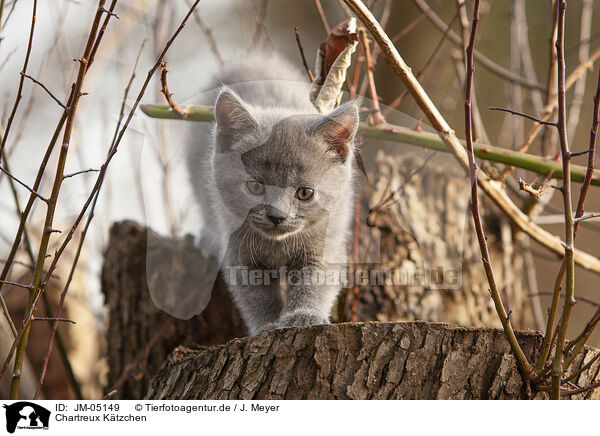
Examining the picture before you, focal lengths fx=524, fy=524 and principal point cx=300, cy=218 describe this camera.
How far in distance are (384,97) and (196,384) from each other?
25.8 inches

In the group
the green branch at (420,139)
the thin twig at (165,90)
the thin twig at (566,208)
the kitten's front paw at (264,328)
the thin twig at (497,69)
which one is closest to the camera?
the thin twig at (566,208)

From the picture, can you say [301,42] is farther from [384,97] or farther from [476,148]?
[476,148]

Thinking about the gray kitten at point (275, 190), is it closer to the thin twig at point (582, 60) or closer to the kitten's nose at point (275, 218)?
the kitten's nose at point (275, 218)

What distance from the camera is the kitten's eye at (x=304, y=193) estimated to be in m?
0.98

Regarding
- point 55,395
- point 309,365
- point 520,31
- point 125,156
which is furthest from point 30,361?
point 520,31

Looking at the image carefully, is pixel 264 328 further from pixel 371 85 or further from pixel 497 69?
pixel 497 69

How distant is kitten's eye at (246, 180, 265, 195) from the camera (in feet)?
3.24

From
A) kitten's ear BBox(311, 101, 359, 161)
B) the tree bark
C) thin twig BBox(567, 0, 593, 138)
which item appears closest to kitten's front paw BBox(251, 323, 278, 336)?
the tree bark

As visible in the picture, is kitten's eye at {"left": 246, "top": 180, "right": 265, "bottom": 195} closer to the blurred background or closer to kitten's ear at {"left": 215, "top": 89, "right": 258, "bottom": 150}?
kitten's ear at {"left": 215, "top": 89, "right": 258, "bottom": 150}

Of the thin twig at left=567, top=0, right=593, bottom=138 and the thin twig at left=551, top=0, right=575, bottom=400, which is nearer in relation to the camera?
the thin twig at left=551, top=0, right=575, bottom=400

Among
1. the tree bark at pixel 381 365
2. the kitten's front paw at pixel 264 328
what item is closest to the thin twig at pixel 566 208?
the tree bark at pixel 381 365

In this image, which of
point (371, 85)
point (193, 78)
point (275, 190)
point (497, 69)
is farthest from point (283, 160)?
point (497, 69)

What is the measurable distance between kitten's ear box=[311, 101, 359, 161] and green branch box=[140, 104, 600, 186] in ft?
0.16
